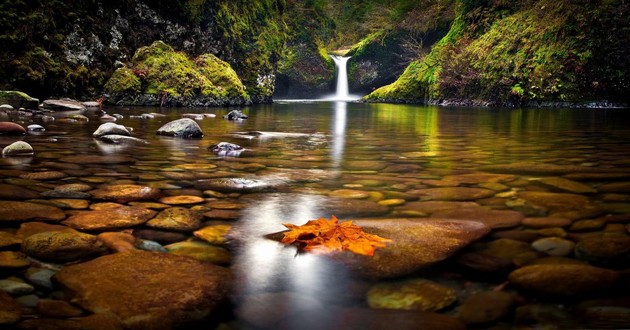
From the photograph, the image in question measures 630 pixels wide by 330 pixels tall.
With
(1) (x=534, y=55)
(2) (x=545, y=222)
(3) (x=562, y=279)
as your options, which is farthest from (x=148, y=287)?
(1) (x=534, y=55)

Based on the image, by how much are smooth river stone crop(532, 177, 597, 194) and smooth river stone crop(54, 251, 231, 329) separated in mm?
2392

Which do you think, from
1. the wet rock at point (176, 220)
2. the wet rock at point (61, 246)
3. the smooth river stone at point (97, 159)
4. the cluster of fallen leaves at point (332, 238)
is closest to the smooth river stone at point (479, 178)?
the cluster of fallen leaves at point (332, 238)

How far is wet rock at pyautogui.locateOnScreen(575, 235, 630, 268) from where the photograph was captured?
5.67 feet

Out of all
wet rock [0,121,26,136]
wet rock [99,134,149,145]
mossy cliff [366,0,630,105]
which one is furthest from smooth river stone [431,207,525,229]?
mossy cliff [366,0,630,105]

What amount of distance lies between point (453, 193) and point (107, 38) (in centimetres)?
1863

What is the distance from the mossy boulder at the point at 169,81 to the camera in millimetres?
17312

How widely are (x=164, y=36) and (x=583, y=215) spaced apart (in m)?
20.7

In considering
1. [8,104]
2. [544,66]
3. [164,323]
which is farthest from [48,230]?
[544,66]

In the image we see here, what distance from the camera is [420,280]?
162cm

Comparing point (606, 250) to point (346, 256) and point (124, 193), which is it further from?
point (124, 193)

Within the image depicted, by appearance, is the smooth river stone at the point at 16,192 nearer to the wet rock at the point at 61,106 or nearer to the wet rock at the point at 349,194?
the wet rock at the point at 349,194

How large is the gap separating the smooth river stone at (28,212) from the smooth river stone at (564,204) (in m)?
2.51

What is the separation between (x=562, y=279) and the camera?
61.2 inches

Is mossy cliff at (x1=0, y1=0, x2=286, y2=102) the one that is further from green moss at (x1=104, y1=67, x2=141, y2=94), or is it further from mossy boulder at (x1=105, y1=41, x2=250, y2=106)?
mossy boulder at (x1=105, y1=41, x2=250, y2=106)
